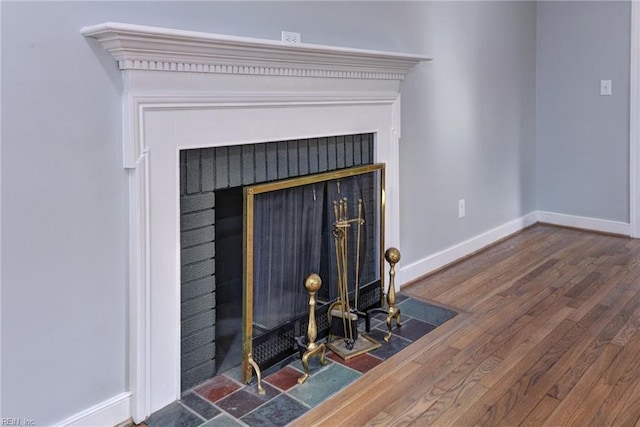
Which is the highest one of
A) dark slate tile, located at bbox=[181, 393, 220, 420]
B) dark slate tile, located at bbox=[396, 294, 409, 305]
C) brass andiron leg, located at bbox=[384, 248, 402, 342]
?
brass andiron leg, located at bbox=[384, 248, 402, 342]

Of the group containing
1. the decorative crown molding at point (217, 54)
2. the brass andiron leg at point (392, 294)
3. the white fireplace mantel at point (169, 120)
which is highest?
the decorative crown molding at point (217, 54)

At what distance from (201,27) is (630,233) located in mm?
3434

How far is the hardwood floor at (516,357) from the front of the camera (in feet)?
5.59

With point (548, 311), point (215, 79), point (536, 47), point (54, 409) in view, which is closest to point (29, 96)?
point (215, 79)

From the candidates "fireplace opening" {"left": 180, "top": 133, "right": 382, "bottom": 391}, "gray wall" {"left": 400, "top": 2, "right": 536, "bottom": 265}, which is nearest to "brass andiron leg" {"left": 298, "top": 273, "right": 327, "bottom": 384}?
"fireplace opening" {"left": 180, "top": 133, "right": 382, "bottom": 391}

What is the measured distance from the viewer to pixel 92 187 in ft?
4.99

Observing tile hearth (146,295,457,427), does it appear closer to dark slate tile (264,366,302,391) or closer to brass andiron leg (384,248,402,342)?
dark slate tile (264,366,302,391)

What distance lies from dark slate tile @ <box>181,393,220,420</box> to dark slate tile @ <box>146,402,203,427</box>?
0.9 inches

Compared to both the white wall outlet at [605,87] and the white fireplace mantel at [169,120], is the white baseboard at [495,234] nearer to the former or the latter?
the white wall outlet at [605,87]

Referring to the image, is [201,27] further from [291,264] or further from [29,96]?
[291,264]

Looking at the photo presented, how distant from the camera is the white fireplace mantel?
155 cm

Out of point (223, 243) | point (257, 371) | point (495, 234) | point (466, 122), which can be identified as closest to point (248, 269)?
point (223, 243)

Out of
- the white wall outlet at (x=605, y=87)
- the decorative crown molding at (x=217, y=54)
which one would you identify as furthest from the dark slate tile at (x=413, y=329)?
the white wall outlet at (x=605, y=87)

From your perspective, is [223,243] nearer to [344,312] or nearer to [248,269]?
[248,269]
